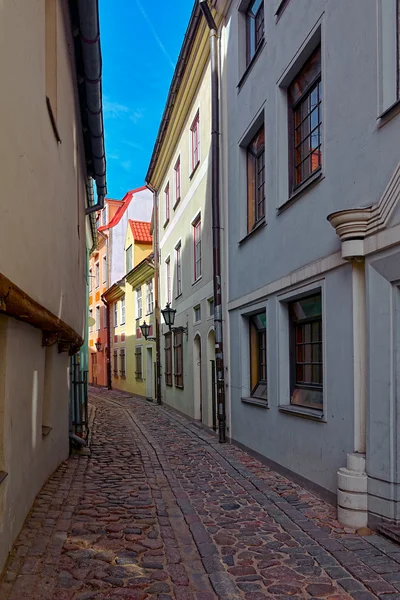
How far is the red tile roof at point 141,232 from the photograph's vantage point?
25094 mm

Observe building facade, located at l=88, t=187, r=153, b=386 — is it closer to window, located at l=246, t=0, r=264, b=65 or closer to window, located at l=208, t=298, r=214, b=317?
window, located at l=208, t=298, r=214, b=317

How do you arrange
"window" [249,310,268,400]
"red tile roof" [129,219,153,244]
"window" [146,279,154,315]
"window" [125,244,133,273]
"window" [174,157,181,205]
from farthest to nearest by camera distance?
"window" [125,244,133,273]
"red tile roof" [129,219,153,244]
"window" [146,279,154,315]
"window" [174,157,181,205]
"window" [249,310,268,400]

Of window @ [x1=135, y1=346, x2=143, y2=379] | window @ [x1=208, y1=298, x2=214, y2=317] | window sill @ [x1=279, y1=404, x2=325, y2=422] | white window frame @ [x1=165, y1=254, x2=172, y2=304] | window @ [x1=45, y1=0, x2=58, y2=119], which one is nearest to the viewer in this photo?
window @ [x1=45, y1=0, x2=58, y2=119]

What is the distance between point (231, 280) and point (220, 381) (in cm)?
189

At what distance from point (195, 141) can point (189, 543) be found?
10978 millimetres

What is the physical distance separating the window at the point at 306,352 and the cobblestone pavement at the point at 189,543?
1111mm

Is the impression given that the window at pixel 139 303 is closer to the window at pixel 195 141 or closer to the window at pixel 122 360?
the window at pixel 122 360

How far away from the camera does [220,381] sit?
978cm

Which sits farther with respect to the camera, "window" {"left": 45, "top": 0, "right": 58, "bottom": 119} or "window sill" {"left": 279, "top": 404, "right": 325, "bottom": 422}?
"window sill" {"left": 279, "top": 404, "right": 325, "bottom": 422}

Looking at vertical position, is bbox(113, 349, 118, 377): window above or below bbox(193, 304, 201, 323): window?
below

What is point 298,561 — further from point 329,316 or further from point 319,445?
point 329,316

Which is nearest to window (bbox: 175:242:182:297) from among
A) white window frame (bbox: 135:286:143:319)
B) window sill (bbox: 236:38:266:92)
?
window sill (bbox: 236:38:266:92)

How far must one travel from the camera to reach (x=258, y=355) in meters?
8.90

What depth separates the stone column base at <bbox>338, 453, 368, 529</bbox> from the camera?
15.5 feet
